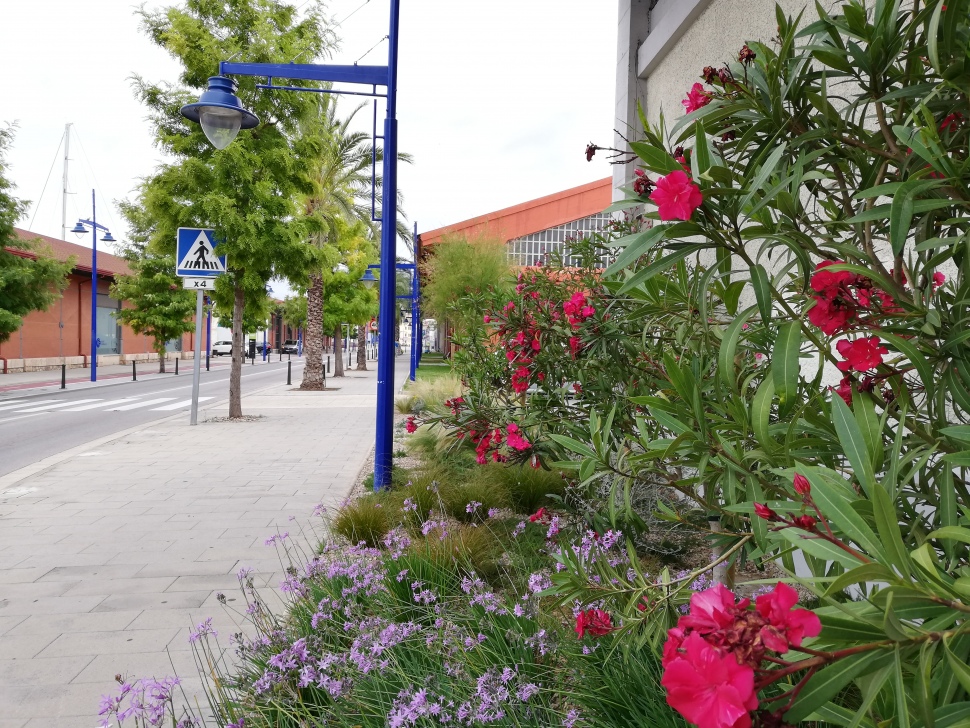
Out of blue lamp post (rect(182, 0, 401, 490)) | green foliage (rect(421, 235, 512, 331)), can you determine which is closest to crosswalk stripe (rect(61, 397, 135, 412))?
blue lamp post (rect(182, 0, 401, 490))

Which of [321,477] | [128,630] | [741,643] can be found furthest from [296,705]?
[321,477]

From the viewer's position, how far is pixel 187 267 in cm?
1255

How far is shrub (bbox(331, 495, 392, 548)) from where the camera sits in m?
5.03

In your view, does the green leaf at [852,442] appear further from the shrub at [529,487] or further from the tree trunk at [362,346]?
the tree trunk at [362,346]

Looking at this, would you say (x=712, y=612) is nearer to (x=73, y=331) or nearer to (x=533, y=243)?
(x=533, y=243)

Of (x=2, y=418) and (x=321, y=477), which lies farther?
(x=2, y=418)

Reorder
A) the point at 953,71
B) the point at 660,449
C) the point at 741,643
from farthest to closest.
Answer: the point at 660,449 → the point at 953,71 → the point at 741,643

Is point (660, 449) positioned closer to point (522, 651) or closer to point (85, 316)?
point (522, 651)

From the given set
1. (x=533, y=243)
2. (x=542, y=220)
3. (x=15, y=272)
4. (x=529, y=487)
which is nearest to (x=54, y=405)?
(x=15, y=272)

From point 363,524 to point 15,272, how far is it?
21.0m

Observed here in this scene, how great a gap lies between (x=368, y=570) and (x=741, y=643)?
9.83 ft

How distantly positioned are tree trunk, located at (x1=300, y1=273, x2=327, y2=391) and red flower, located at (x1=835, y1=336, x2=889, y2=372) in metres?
23.1

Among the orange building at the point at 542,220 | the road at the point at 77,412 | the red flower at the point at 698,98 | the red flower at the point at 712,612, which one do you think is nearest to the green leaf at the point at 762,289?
the red flower at the point at 698,98

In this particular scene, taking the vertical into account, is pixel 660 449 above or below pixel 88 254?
below
